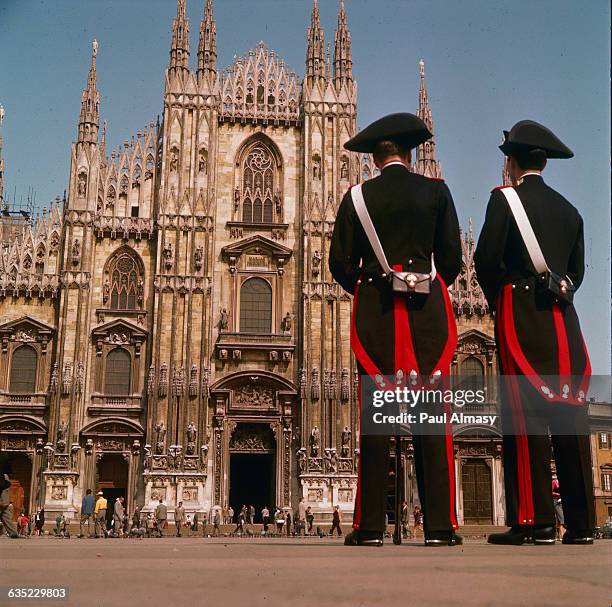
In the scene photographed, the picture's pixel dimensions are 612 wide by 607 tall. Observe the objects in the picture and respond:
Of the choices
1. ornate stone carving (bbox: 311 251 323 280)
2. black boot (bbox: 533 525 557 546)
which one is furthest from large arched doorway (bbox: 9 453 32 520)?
black boot (bbox: 533 525 557 546)

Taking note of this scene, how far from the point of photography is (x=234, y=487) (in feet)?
101

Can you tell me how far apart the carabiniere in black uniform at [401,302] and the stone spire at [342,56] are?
26.6 meters

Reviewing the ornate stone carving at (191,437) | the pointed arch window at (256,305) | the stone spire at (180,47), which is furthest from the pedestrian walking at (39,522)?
the stone spire at (180,47)

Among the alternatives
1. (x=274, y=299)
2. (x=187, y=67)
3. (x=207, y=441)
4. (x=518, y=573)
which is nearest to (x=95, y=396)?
(x=207, y=441)

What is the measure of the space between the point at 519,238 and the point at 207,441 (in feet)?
77.6

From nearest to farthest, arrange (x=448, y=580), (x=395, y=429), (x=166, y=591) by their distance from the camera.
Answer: (x=166, y=591) < (x=448, y=580) < (x=395, y=429)

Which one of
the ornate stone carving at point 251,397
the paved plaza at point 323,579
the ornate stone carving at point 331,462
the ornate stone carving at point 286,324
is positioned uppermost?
the ornate stone carving at point 286,324

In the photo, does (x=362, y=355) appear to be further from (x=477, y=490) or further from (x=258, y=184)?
(x=258, y=184)

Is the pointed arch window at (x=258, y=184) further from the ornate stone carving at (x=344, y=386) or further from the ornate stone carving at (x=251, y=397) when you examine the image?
the ornate stone carving at (x=344, y=386)

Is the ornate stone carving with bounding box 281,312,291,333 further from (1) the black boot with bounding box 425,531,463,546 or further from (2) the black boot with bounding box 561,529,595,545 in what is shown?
(1) the black boot with bounding box 425,531,463,546

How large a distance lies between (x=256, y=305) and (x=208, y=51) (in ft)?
30.6

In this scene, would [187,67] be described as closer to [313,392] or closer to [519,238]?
[313,392]

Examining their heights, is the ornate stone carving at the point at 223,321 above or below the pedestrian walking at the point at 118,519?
above

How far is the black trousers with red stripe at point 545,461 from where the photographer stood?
6121 mm
